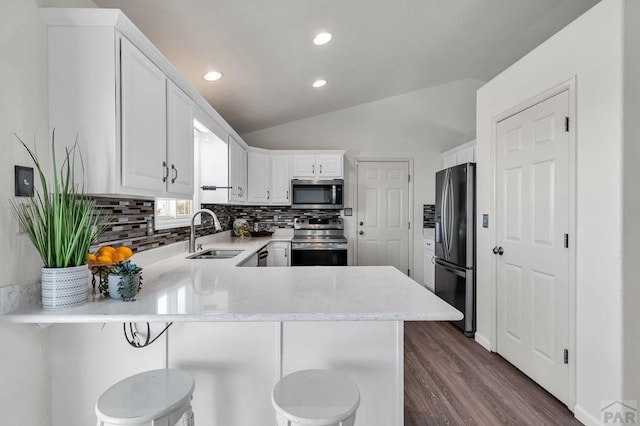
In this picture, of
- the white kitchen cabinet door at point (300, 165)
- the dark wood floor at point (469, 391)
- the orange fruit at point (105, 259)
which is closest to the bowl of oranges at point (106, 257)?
the orange fruit at point (105, 259)

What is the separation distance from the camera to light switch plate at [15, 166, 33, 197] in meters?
1.07

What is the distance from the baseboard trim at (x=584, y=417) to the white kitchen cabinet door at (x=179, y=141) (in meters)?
2.64

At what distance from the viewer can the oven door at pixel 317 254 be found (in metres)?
3.61

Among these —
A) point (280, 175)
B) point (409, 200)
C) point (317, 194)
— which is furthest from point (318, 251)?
point (409, 200)

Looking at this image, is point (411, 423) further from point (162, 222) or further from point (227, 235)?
point (227, 235)

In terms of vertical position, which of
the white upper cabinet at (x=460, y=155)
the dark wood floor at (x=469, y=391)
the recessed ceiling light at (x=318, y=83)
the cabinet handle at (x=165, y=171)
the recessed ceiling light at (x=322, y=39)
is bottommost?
the dark wood floor at (x=469, y=391)

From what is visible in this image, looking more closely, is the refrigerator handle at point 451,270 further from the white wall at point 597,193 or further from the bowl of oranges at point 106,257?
the bowl of oranges at point 106,257

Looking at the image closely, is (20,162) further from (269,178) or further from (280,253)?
(269,178)

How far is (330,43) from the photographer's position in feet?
8.27

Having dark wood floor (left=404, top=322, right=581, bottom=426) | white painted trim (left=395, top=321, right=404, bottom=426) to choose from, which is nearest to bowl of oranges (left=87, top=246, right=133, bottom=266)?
white painted trim (left=395, top=321, right=404, bottom=426)

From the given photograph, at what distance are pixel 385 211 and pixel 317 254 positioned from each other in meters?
1.46

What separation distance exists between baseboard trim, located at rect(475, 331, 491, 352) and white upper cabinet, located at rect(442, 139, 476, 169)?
6.61ft

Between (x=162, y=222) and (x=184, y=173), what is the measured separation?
1.97ft

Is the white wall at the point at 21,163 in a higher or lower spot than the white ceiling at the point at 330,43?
lower
